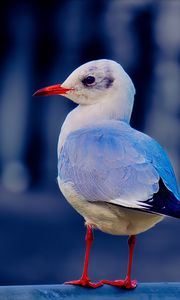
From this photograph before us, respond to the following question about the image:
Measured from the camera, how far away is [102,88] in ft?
13.7

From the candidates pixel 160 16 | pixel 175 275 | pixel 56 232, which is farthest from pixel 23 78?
pixel 175 275

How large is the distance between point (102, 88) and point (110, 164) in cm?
49

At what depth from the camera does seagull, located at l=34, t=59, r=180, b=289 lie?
360 cm

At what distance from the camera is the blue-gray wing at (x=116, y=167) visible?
3.62m

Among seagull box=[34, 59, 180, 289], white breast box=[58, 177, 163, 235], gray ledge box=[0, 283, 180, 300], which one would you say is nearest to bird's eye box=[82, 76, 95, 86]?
seagull box=[34, 59, 180, 289]

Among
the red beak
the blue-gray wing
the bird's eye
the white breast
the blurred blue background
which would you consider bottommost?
the blurred blue background

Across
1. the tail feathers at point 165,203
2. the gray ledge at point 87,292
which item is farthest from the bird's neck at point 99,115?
the gray ledge at point 87,292

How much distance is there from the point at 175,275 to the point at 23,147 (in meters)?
5.60

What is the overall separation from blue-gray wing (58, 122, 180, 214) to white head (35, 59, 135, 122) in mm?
128

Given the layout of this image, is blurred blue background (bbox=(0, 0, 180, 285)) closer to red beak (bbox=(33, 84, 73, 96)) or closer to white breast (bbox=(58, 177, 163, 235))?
red beak (bbox=(33, 84, 73, 96))

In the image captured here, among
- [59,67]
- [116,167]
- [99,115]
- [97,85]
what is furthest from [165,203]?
[59,67]

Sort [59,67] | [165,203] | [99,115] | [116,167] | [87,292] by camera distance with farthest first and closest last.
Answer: [59,67], [99,115], [116,167], [165,203], [87,292]

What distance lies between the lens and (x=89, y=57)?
13508mm

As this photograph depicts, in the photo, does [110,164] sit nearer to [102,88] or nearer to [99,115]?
[99,115]
